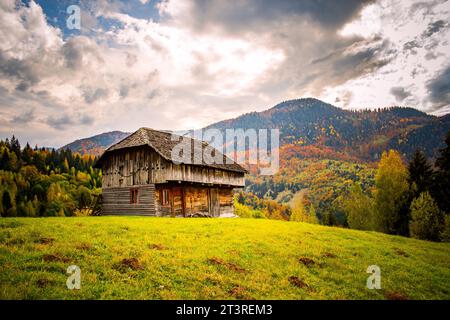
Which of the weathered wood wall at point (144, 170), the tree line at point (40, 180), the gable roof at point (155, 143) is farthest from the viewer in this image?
the tree line at point (40, 180)

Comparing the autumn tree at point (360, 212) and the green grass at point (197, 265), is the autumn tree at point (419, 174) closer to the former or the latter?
the autumn tree at point (360, 212)

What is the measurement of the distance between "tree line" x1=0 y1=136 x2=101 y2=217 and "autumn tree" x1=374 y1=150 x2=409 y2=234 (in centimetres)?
5701

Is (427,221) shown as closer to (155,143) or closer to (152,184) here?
(152,184)

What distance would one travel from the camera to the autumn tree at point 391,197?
4072cm

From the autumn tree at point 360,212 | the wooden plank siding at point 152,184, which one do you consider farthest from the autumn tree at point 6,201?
the autumn tree at point 360,212

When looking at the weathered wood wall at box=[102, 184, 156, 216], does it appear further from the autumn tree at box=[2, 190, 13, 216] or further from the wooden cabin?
the autumn tree at box=[2, 190, 13, 216]

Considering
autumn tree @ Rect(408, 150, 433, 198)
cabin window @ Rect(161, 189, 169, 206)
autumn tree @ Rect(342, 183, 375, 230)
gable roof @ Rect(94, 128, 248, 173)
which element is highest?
gable roof @ Rect(94, 128, 248, 173)

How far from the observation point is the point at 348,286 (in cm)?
1021

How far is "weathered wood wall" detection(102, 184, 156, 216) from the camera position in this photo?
25.8 metres

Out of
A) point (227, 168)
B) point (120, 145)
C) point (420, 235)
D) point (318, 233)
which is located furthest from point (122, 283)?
point (420, 235)

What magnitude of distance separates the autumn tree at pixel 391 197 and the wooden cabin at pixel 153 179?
27.4m

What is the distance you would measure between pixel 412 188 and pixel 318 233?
94.5 ft

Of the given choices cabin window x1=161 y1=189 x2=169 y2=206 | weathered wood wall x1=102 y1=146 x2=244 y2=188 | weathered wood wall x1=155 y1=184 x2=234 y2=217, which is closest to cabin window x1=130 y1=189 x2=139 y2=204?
weathered wood wall x1=102 y1=146 x2=244 y2=188

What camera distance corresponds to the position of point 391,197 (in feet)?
136
